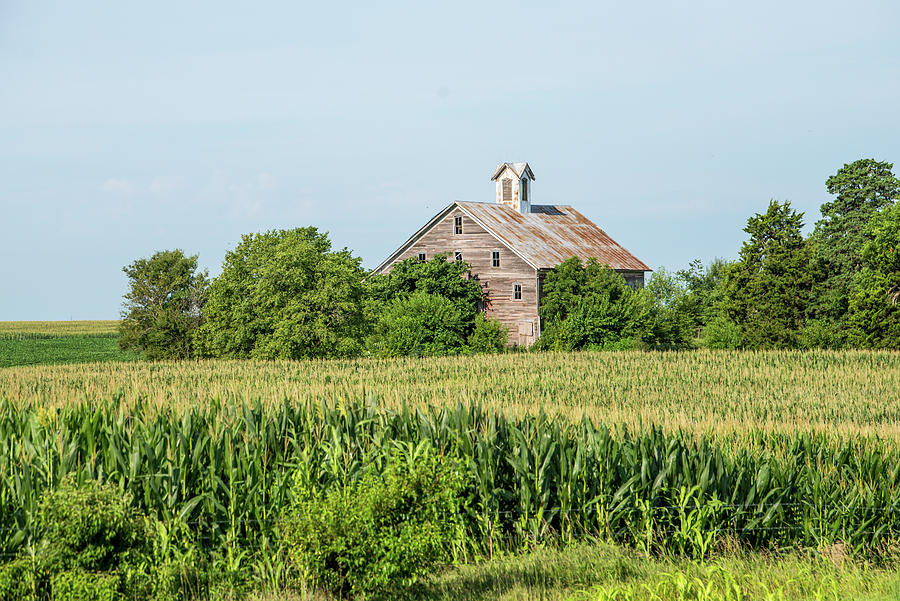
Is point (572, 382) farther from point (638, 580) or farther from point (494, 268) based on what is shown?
point (494, 268)

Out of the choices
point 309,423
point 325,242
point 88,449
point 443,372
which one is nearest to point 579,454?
point 309,423

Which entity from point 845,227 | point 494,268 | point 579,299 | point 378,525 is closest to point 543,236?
point 494,268

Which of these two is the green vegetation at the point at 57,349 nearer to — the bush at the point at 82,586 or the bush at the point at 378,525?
the bush at the point at 378,525

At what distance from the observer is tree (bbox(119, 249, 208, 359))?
57.9 meters

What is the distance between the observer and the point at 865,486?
38.5 ft

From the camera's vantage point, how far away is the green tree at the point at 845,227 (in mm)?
48875

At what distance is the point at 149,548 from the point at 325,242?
38.9m

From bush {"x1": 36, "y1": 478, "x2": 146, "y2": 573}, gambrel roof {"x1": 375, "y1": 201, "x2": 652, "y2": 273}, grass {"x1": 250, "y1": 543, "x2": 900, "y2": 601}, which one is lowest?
grass {"x1": 250, "y1": 543, "x2": 900, "y2": 601}

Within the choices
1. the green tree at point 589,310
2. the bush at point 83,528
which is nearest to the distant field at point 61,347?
the green tree at point 589,310

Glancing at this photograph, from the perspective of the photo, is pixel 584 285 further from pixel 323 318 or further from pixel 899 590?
pixel 899 590

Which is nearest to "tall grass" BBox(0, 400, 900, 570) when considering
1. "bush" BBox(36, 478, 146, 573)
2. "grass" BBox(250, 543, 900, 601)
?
"grass" BBox(250, 543, 900, 601)

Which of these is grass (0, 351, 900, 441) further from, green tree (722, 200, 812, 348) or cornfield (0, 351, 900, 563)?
green tree (722, 200, 812, 348)

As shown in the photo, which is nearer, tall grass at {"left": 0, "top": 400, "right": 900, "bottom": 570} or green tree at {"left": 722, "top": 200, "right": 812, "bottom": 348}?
tall grass at {"left": 0, "top": 400, "right": 900, "bottom": 570}

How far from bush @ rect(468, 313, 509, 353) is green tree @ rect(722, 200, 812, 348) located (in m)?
13.6
